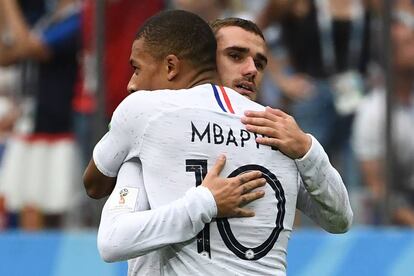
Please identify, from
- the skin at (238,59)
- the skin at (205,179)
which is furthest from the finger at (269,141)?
the skin at (238,59)

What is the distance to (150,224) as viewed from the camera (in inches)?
146

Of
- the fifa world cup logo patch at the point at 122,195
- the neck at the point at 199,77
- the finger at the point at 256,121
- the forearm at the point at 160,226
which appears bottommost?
the forearm at the point at 160,226

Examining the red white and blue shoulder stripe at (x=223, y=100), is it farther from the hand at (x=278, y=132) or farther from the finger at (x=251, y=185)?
the finger at (x=251, y=185)

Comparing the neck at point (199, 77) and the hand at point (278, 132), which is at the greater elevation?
the neck at point (199, 77)

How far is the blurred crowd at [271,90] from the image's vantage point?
7590 mm

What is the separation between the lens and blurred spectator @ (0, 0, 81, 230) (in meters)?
7.91

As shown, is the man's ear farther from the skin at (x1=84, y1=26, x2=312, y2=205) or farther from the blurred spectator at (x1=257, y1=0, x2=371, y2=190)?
the blurred spectator at (x1=257, y1=0, x2=371, y2=190)

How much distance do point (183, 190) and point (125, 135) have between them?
0.26m

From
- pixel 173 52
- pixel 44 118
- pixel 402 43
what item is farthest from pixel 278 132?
pixel 44 118

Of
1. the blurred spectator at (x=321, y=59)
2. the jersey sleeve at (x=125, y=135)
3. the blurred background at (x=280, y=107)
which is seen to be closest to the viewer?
the jersey sleeve at (x=125, y=135)

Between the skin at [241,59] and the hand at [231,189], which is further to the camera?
the skin at [241,59]

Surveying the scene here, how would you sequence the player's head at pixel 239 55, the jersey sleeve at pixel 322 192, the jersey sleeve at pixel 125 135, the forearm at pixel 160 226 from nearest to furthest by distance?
the forearm at pixel 160 226 → the jersey sleeve at pixel 125 135 → the jersey sleeve at pixel 322 192 → the player's head at pixel 239 55

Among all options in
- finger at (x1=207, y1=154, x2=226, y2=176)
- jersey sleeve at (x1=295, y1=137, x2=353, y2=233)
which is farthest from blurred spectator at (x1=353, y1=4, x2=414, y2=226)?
finger at (x1=207, y1=154, x2=226, y2=176)

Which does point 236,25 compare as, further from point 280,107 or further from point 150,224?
point 280,107
